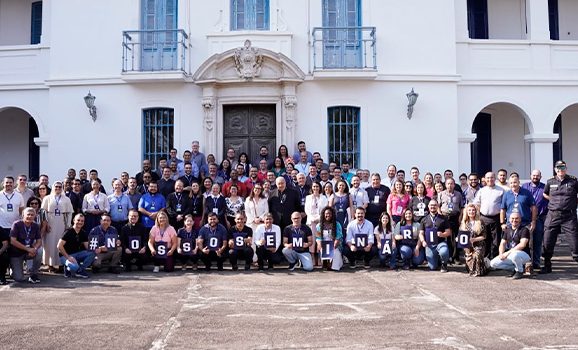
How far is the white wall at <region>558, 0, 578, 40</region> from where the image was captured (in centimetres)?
1911

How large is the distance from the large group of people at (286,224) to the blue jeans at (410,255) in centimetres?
2

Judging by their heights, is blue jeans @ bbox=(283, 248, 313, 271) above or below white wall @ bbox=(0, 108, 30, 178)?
below

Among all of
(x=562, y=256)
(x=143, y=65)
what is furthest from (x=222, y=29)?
(x=562, y=256)

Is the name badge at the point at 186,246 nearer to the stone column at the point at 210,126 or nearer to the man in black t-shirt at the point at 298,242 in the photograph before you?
the man in black t-shirt at the point at 298,242

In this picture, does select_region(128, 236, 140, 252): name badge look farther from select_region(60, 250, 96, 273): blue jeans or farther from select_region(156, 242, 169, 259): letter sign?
select_region(60, 250, 96, 273): blue jeans

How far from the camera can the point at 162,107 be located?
16594 millimetres

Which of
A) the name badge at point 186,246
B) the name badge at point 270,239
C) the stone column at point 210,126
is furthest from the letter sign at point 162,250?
the stone column at point 210,126

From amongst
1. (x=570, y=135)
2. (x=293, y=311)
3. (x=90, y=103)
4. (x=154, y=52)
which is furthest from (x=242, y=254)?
(x=570, y=135)

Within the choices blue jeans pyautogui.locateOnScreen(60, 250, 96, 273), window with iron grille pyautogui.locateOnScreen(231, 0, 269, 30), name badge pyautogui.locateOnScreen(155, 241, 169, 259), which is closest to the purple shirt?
name badge pyautogui.locateOnScreen(155, 241, 169, 259)

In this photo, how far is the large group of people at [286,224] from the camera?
11.3 metres

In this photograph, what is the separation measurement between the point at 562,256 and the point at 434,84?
18.6 feet

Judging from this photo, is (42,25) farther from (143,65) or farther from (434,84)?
(434,84)

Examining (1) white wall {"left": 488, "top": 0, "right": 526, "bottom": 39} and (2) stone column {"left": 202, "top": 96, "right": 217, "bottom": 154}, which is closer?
(2) stone column {"left": 202, "top": 96, "right": 217, "bottom": 154}

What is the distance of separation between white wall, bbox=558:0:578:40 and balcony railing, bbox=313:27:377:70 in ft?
23.0
